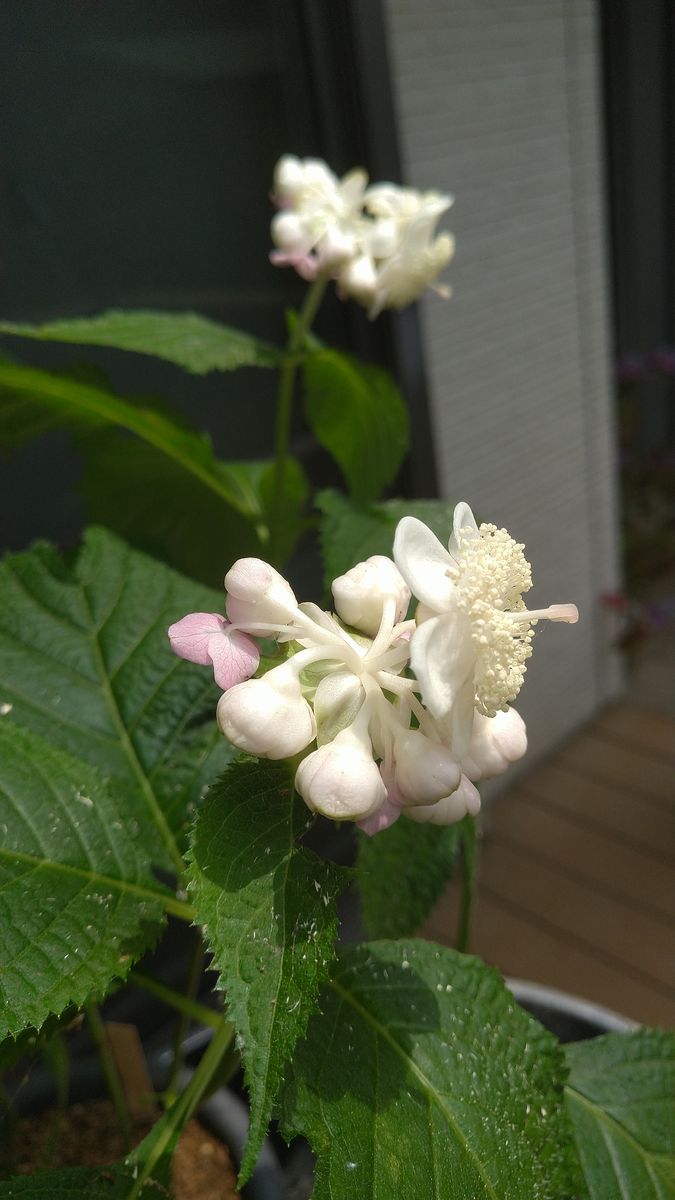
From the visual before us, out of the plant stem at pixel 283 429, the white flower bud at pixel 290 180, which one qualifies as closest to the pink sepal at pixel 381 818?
the plant stem at pixel 283 429

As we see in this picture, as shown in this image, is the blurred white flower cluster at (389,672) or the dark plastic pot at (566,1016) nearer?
the blurred white flower cluster at (389,672)

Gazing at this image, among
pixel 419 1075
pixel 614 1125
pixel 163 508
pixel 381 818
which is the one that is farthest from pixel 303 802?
pixel 163 508

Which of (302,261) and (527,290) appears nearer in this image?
(302,261)

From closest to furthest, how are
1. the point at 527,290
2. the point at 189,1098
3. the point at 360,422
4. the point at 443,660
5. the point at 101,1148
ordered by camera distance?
the point at 443,660 < the point at 189,1098 < the point at 101,1148 < the point at 360,422 < the point at 527,290

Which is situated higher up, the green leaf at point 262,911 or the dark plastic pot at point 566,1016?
the green leaf at point 262,911

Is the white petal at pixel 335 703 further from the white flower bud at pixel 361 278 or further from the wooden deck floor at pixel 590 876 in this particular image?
the wooden deck floor at pixel 590 876

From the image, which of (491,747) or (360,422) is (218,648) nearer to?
(491,747)

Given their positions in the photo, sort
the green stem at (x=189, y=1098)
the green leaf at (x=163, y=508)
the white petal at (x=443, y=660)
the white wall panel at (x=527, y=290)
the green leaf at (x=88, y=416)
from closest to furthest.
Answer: the white petal at (x=443, y=660), the green stem at (x=189, y=1098), the green leaf at (x=88, y=416), the green leaf at (x=163, y=508), the white wall panel at (x=527, y=290)

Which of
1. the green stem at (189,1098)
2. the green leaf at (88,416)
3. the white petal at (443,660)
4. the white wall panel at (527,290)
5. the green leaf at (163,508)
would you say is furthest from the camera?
the white wall panel at (527,290)
